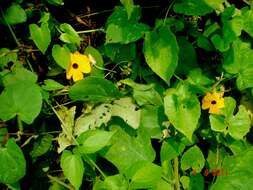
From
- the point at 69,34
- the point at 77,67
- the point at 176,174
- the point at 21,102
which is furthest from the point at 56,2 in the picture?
the point at 176,174

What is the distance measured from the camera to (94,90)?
1438 mm

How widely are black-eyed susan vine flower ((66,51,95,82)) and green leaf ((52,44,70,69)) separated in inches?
0.8

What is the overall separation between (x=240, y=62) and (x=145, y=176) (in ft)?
1.82

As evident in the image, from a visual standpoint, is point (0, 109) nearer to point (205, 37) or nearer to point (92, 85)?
point (92, 85)

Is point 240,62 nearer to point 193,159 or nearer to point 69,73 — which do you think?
point 193,159

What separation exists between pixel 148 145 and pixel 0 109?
0.51 meters

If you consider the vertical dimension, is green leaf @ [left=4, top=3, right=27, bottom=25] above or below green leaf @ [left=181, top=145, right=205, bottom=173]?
above

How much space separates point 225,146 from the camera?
168 centimetres

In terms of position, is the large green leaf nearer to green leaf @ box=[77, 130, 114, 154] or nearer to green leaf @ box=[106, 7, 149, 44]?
green leaf @ box=[106, 7, 149, 44]

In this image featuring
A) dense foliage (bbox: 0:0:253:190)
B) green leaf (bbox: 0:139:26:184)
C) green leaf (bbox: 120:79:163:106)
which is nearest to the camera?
green leaf (bbox: 0:139:26:184)

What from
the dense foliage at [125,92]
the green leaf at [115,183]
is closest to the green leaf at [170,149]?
the dense foliage at [125,92]

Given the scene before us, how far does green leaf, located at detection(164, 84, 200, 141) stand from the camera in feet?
4.70

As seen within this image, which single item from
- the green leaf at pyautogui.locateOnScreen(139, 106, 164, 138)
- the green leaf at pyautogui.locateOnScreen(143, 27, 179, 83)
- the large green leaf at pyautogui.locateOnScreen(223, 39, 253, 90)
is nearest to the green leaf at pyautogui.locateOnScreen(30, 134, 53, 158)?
the green leaf at pyautogui.locateOnScreen(139, 106, 164, 138)

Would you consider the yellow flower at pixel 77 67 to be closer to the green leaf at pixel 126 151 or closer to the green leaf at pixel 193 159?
the green leaf at pixel 126 151
